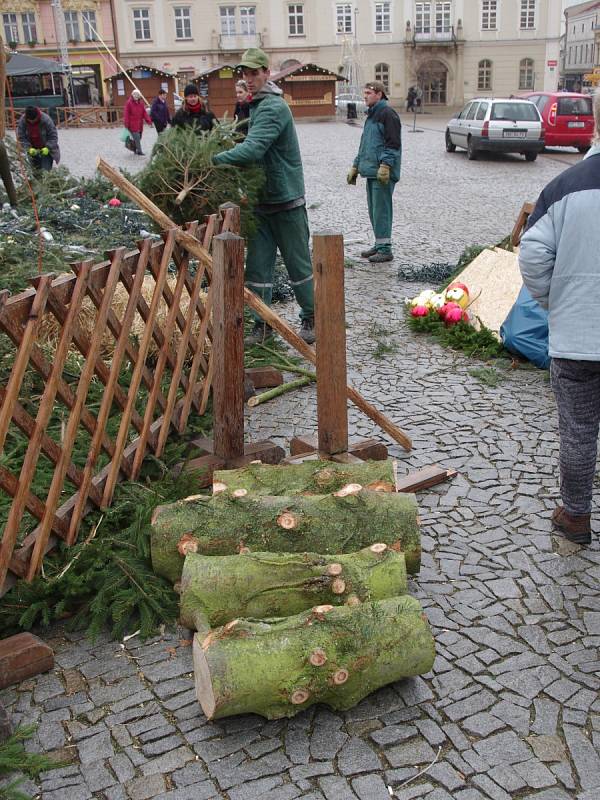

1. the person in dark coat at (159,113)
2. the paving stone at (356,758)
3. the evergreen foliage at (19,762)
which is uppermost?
the person in dark coat at (159,113)

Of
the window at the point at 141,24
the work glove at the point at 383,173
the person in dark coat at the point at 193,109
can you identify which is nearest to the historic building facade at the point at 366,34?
the window at the point at 141,24

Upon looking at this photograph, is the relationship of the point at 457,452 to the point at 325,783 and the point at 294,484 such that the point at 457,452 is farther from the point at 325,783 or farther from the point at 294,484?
the point at 325,783

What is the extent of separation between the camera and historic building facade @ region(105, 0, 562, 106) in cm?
6481

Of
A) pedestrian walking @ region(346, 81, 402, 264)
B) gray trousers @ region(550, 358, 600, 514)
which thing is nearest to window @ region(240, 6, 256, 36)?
pedestrian walking @ region(346, 81, 402, 264)

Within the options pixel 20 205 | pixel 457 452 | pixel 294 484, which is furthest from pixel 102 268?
pixel 20 205

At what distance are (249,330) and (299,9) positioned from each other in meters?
65.0

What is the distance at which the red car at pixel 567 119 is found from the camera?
21703mm

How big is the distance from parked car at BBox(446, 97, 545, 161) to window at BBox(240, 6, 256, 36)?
1974 inches

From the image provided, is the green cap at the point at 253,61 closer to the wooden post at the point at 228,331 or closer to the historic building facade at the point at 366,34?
the wooden post at the point at 228,331

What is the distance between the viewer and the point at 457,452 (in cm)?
502

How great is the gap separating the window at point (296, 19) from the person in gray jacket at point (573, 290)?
222ft

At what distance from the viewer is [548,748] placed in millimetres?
2773

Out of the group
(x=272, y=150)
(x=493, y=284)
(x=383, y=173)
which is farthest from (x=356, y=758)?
(x=383, y=173)

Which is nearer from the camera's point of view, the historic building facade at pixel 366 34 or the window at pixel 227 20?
the historic building facade at pixel 366 34
